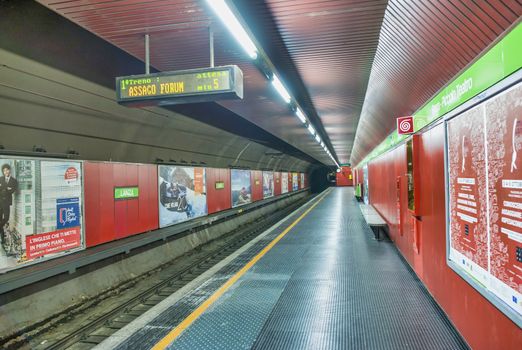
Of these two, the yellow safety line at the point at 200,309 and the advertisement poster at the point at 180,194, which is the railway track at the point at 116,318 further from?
the advertisement poster at the point at 180,194

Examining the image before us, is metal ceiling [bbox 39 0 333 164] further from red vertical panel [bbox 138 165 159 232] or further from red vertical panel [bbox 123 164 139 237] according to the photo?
red vertical panel [bbox 138 165 159 232]

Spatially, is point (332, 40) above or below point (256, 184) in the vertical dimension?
above

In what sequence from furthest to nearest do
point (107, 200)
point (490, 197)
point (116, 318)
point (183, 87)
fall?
point (107, 200), point (116, 318), point (183, 87), point (490, 197)

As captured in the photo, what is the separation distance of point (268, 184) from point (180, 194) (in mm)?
10498

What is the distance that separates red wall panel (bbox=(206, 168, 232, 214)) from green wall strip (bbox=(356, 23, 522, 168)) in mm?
7775

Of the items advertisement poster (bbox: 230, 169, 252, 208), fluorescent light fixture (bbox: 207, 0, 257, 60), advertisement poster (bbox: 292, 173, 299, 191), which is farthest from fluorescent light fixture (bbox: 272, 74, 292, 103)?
advertisement poster (bbox: 292, 173, 299, 191)

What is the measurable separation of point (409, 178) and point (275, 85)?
2.80 meters

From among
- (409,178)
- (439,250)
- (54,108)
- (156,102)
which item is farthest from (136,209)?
(439,250)

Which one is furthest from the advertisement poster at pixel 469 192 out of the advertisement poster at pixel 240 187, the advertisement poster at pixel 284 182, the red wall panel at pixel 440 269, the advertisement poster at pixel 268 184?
the advertisement poster at pixel 284 182

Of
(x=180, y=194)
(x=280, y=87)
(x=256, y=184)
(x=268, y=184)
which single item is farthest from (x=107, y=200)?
Result: (x=268, y=184)

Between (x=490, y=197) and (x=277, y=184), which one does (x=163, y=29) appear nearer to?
(x=490, y=197)

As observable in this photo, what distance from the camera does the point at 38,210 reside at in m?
4.88

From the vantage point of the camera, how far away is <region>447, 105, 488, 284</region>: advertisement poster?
2.62 metres

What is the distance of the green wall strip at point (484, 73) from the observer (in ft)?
6.95
